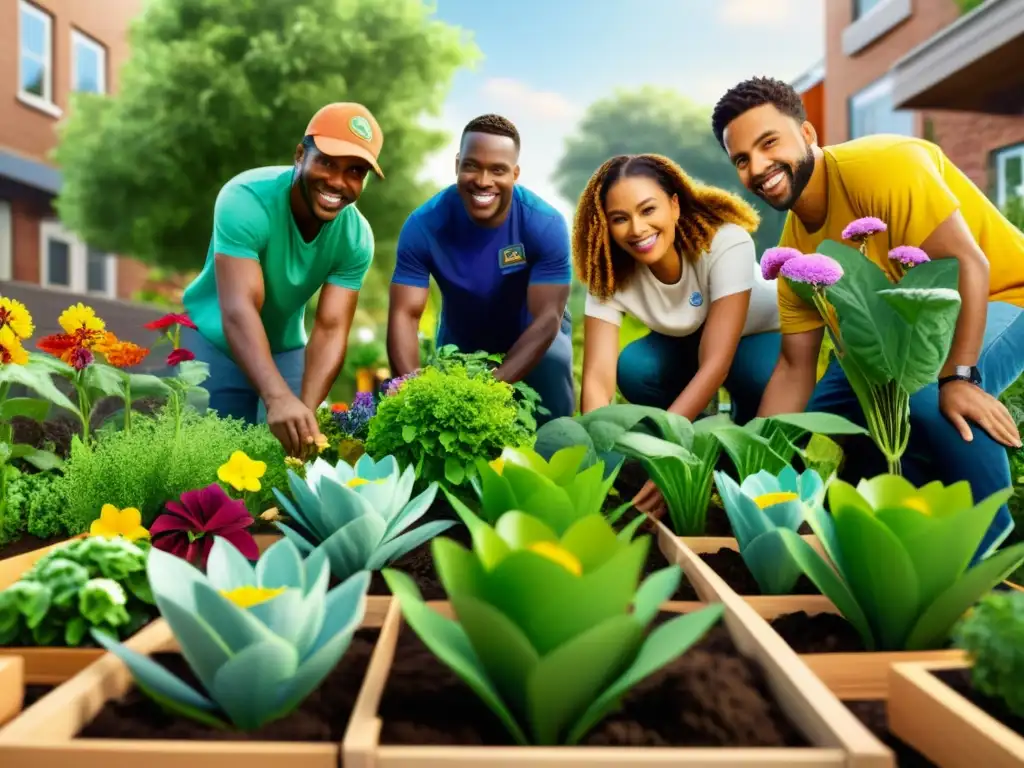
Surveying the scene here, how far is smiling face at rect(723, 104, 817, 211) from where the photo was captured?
195 cm

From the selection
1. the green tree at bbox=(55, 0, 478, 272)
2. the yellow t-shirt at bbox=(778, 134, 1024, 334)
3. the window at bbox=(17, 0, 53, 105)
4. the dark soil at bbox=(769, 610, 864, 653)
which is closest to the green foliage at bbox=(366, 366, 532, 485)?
the dark soil at bbox=(769, 610, 864, 653)

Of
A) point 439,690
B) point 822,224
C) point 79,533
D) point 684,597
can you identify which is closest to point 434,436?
point 684,597

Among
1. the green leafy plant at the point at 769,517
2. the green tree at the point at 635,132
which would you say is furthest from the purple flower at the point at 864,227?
→ the green tree at the point at 635,132

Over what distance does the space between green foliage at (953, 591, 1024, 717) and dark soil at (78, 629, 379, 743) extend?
637mm

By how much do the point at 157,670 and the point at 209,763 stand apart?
A: 12 cm

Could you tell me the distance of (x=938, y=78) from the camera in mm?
7227

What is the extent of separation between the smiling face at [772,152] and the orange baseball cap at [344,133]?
3.48 feet

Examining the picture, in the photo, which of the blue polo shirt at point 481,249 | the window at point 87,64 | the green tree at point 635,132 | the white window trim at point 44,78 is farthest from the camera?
the green tree at point 635,132

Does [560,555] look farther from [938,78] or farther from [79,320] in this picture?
[938,78]

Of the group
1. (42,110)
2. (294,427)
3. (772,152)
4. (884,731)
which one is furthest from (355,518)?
(42,110)

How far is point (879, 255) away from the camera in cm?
202

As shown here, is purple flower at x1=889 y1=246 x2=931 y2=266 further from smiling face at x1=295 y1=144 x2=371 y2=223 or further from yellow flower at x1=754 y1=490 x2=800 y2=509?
smiling face at x1=295 y1=144 x2=371 y2=223

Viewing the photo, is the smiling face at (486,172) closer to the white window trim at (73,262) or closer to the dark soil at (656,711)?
the dark soil at (656,711)

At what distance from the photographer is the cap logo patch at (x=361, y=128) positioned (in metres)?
2.45
